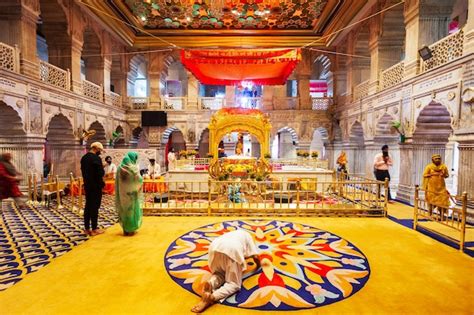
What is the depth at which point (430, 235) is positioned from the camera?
175 inches

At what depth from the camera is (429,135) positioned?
A: 736 cm

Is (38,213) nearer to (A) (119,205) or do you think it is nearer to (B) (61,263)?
(A) (119,205)

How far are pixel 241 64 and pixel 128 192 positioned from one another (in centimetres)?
533

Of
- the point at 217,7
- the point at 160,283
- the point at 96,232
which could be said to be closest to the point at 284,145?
the point at 217,7

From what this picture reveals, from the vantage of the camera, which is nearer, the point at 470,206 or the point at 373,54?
the point at 470,206

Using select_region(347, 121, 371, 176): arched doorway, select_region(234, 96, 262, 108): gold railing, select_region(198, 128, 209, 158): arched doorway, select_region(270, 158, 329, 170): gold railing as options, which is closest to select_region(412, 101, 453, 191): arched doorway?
select_region(270, 158, 329, 170): gold railing

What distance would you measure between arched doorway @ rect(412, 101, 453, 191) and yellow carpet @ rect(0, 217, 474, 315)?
13.4 feet

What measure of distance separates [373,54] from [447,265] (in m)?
8.68

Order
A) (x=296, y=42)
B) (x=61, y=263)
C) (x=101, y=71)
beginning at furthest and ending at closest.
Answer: (x=296, y=42) < (x=101, y=71) < (x=61, y=263)

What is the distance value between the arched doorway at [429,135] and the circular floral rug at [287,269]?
4.94 m

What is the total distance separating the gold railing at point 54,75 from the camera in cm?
809

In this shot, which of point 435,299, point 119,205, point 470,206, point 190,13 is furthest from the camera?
point 190,13

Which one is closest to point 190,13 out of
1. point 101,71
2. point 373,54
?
point 101,71

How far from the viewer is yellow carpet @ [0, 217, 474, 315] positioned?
2354 mm
